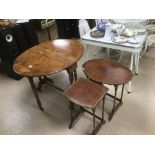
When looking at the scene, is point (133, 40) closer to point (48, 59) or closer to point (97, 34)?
point (97, 34)

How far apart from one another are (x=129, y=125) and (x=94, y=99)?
647 millimetres

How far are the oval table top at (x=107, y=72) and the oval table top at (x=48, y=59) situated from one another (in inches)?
8.2

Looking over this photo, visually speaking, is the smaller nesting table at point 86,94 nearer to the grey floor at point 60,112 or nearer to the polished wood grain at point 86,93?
the polished wood grain at point 86,93

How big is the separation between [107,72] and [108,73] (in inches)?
0.8

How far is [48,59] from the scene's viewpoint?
2006 millimetres

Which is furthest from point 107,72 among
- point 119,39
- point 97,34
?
point 97,34

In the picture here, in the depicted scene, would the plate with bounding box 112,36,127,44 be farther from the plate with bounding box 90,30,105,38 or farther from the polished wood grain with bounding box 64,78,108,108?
the polished wood grain with bounding box 64,78,108,108

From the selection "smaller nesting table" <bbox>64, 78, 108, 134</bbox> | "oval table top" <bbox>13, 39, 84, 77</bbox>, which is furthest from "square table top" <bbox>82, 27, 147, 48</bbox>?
"smaller nesting table" <bbox>64, 78, 108, 134</bbox>

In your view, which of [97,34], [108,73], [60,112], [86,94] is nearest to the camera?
[86,94]

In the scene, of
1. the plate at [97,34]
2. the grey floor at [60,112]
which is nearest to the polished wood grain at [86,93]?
the grey floor at [60,112]

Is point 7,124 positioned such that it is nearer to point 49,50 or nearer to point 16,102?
point 16,102

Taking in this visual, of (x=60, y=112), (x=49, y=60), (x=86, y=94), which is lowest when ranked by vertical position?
(x=60, y=112)

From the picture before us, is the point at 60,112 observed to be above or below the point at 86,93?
below

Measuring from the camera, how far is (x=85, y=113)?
224 centimetres
